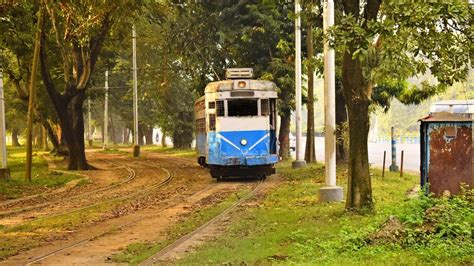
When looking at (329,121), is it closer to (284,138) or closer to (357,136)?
(357,136)

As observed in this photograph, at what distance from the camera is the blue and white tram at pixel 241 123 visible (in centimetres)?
2225

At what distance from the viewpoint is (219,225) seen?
12.6 metres

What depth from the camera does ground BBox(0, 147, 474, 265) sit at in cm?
848

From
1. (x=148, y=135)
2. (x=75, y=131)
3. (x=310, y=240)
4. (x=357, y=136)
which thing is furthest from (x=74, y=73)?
(x=148, y=135)

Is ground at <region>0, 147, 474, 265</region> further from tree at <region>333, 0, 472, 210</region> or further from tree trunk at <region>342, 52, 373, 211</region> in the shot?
tree at <region>333, 0, 472, 210</region>

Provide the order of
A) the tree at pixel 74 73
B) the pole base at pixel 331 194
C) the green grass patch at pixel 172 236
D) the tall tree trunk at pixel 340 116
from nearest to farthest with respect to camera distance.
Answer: the green grass patch at pixel 172 236
the pole base at pixel 331 194
the tall tree trunk at pixel 340 116
the tree at pixel 74 73

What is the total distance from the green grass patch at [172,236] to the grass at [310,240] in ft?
2.52

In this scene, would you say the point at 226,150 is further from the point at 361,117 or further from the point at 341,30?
the point at 341,30

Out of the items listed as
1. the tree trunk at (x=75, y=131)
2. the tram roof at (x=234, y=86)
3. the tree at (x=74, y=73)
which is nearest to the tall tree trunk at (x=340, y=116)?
the tram roof at (x=234, y=86)

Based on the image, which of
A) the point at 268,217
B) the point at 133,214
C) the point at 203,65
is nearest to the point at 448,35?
the point at 268,217

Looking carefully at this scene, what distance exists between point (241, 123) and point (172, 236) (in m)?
11.2

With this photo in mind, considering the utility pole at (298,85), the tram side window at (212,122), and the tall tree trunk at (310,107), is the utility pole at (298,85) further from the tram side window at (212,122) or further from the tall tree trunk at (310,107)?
the tram side window at (212,122)

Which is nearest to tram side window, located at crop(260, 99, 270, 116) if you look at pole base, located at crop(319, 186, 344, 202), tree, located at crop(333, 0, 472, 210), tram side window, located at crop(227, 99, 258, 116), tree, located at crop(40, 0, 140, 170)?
tram side window, located at crop(227, 99, 258, 116)

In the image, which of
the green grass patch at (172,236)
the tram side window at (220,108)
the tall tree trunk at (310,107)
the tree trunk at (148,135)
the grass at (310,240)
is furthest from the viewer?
the tree trunk at (148,135)
